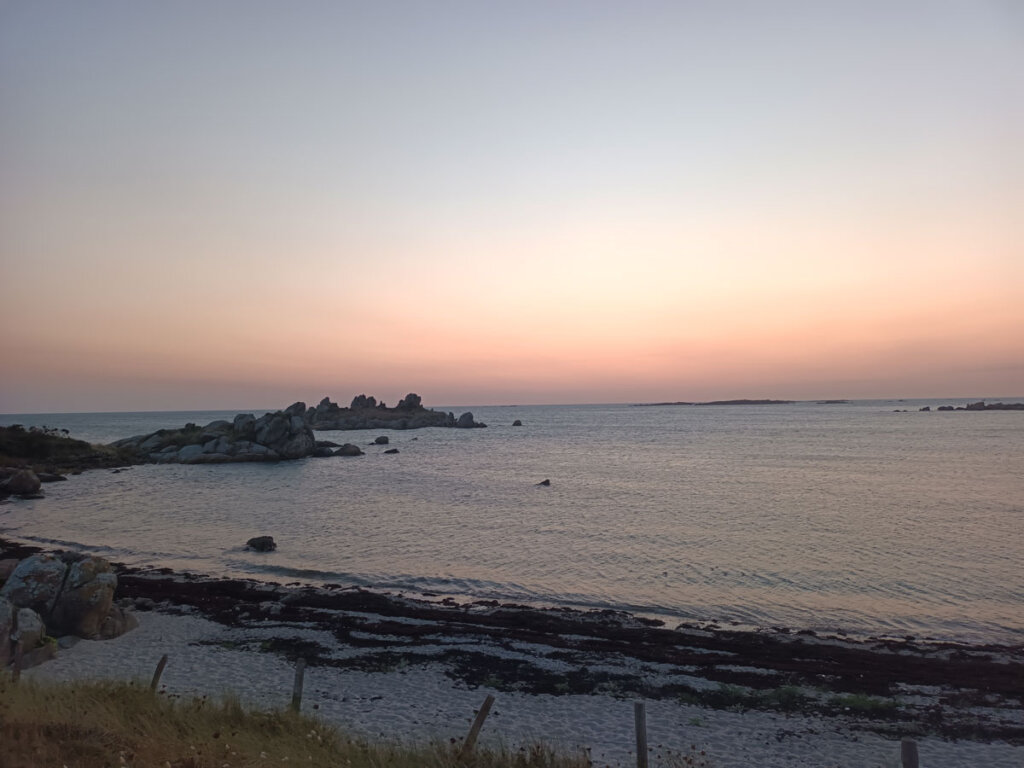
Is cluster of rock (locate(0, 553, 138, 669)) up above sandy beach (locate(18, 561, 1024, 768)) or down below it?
above

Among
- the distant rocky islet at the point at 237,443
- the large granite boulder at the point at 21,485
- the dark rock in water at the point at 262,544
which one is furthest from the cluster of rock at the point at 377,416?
the dark rock in water at the point at 262,544

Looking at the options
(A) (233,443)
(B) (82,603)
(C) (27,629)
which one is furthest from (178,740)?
(A) (233,443)

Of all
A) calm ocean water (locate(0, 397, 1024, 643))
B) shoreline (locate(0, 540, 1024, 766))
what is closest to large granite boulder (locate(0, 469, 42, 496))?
calm ocean water (locate(0, 397, 1024, 643))

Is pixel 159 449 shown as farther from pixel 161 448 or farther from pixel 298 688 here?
pixel 298 688

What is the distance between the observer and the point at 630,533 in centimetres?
3441

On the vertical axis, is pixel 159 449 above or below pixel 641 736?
above

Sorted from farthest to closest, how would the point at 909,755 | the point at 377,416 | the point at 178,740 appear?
the point at 377,416, the point at 178,740, the point at 909,755

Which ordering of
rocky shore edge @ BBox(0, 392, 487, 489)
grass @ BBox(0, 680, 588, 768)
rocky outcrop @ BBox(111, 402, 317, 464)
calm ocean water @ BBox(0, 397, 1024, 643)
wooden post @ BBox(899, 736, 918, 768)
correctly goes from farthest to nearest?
rocky outcrop @ BBox(111, 402, 317, 464) → rocky shore edge @ BBox(0, 392, 487, 489) → calm ocean water @ BBox(0, 397, 1024, 643) → grass @ BBox(0, 680, 588, 768) → wooden post @ BBox(899, 736, 918, 768)

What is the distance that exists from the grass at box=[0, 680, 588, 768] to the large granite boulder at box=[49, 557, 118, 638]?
7825 mm

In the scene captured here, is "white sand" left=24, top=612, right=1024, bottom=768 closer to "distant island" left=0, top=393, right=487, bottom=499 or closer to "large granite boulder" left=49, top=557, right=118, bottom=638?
"large granite boulder" left=49, top=557, right=118, bottom=638

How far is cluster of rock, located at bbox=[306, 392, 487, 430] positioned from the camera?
572 feet

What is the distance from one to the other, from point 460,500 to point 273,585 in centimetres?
2392

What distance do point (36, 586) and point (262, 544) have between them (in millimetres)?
13243

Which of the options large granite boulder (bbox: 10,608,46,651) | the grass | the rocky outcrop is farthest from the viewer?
the rocky outcrop
